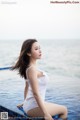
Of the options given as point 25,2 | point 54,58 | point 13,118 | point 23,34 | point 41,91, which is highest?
point 25,2

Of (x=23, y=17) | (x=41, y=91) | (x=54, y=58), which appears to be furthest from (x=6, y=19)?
(x=41, y=91)

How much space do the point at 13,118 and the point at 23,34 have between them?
2.01 ft

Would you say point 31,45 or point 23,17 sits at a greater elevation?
point 23,17

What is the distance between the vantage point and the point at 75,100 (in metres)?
2.04

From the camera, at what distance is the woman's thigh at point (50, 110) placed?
77.2 inches

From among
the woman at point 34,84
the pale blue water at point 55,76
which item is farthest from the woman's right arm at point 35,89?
the pale blue water at point 55,76

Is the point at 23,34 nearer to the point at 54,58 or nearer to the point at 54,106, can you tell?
the point at 54,58

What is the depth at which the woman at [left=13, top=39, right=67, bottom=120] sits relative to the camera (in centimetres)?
191

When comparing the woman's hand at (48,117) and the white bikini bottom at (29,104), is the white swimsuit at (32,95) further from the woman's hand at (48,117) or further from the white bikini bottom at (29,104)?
the woman's hand at (48,117)

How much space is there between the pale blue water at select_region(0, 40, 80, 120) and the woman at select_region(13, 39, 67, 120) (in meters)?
0.05

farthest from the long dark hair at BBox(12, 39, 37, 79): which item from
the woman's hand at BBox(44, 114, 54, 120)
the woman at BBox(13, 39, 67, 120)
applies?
the woman's hand at BBox(44, 114, 54, 120)

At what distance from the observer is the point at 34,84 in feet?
6.21

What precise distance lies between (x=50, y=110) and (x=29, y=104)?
0.15 metres

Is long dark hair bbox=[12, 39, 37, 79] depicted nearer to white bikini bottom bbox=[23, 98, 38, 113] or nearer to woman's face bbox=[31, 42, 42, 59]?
woman's face bbox=[31, 42, 42, 59]
